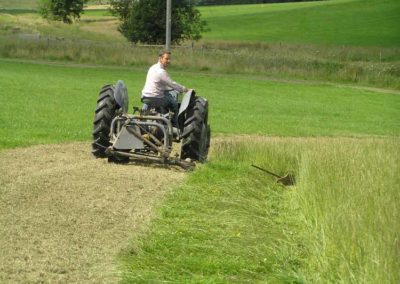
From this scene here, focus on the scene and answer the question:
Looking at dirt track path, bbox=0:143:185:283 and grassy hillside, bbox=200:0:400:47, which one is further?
grassy hillside, bbox=200:0:400:47

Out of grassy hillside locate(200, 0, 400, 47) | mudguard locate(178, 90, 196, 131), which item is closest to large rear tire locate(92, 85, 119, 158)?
mudguard locate(178, 90, 196, 131)

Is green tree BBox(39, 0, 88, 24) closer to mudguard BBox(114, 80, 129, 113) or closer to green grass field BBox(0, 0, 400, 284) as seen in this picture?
green grass field BBox(0, 0, 400, 284)

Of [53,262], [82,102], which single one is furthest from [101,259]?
[82,102]

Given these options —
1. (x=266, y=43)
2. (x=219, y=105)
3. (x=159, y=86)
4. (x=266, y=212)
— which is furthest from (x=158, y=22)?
(x=266, y=212)

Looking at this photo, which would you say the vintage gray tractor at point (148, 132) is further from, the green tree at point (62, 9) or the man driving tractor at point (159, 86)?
the green tree at point (62, 9)

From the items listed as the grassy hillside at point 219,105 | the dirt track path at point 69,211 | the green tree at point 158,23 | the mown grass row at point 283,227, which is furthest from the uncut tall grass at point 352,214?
the green tree at point 158,23

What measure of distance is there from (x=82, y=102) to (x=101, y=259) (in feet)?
60.1

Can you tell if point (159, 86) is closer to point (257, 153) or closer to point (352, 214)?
point (257, 153)

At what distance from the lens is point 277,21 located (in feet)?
313

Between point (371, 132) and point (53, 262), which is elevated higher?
point (53, 262)

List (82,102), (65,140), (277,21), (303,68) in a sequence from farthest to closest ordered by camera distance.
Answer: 1. (277,21)
2. (303,68)
3. (82,102)
4. (65,140)

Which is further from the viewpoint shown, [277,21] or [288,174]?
[277,21]

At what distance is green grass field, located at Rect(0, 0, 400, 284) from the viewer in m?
7.73

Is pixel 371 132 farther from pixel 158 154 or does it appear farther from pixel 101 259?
pixel 101 259
